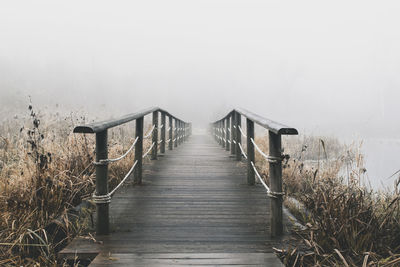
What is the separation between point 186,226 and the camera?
3.06m

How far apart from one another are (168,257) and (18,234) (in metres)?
1.25

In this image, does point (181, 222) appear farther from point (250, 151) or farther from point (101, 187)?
point (250, 151)

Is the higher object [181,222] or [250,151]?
[250,151]

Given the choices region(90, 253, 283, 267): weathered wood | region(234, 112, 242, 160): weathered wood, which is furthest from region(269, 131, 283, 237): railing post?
region(234, 112, 242, 160): weathered wood

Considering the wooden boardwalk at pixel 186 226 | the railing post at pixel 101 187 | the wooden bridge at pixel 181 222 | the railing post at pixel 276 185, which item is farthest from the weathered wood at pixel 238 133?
the railing post at pixel 101 187

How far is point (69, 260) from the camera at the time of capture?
Result: 2.40 m

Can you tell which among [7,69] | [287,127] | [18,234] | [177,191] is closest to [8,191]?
[18,234]

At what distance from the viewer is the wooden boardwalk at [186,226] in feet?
7.88

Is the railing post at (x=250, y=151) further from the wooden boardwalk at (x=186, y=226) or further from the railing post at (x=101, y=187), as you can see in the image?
the railing post at (x=101, y=187)

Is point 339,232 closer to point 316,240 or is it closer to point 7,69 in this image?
point 316,240

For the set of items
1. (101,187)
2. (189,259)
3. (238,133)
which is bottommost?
(189,259)

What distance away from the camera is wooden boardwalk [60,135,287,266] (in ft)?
7.88

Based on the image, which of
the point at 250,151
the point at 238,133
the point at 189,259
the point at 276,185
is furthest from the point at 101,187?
the point at 238,133

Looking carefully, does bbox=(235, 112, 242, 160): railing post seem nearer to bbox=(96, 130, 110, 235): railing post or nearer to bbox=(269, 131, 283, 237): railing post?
bbox=(269, 131, 283, 237): railing post
